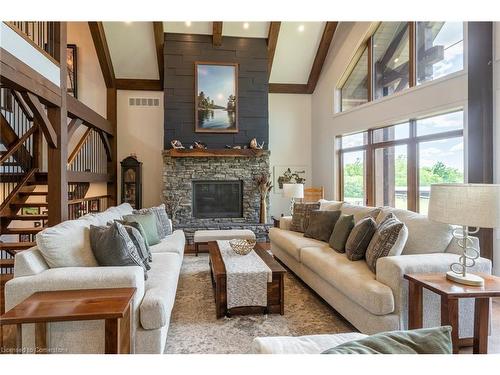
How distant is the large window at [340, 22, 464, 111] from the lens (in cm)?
410

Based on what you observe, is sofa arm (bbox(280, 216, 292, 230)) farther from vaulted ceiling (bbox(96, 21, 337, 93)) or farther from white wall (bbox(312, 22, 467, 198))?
vaulted ceiling (bbox(96, 21, 337, 93))

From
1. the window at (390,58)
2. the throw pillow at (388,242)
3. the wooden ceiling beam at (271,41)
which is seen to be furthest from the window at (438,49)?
the wooden ceiling beam at (271,41)

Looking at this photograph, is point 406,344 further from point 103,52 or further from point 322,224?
point 103,52

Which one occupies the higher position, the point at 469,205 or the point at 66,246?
the point at 469,205

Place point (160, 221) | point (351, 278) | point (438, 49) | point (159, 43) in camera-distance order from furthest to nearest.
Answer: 1. point (159, 43)
2. point (160, 221)
3. point (438, 49)
4. point (351, 278)

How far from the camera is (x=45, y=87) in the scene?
3555 mm

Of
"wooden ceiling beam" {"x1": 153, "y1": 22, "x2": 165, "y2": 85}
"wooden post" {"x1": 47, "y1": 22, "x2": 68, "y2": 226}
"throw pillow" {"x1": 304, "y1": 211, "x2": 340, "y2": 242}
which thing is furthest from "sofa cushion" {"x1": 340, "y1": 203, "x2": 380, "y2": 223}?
"wooden ceiling beam" {"x1": 153, "y1": 22, "x2": 165, "y2": 85}

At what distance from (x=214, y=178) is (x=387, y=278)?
4989 millimetres

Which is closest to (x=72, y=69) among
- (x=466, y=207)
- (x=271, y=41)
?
(x=271, y=41)

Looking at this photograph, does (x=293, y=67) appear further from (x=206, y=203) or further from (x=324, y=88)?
(x=206, y=203)

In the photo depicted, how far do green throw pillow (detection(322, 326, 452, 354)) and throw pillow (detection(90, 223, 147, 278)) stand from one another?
197 centimetres

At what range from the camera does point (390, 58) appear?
17.9 feet

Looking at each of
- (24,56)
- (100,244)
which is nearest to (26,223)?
(24,56)
